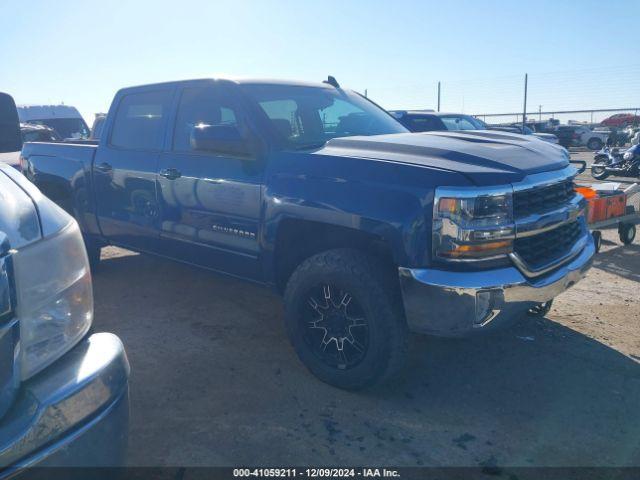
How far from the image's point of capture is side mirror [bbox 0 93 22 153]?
2545mm

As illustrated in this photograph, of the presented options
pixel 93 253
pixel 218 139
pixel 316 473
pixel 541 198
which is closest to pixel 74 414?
pixel 316 473

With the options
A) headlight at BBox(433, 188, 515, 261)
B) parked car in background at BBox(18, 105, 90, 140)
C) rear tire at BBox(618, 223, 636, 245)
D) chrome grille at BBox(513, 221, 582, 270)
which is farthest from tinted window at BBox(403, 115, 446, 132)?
parked car in background at BBox(18, 105, 90, 140)

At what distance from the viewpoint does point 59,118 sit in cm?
1739

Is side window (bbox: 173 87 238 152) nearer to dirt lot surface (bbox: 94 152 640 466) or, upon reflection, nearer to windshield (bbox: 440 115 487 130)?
dirt lot surface (bbox: 94 152 640 466)

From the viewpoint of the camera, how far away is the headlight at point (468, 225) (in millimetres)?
2625

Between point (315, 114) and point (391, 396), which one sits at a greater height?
point (315, 114)

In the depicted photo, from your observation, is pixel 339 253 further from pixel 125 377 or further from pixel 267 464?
pixel 125 377

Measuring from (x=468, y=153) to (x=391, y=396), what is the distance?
4.91 ft

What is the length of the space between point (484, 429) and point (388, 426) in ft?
1.69

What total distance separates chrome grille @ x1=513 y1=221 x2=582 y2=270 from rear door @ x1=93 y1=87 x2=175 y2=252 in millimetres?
2704

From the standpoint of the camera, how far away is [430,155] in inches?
118

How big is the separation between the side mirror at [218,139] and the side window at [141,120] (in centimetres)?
90

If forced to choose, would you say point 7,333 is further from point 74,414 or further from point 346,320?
point 346,320

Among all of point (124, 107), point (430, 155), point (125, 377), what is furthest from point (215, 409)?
point (124, 107)
